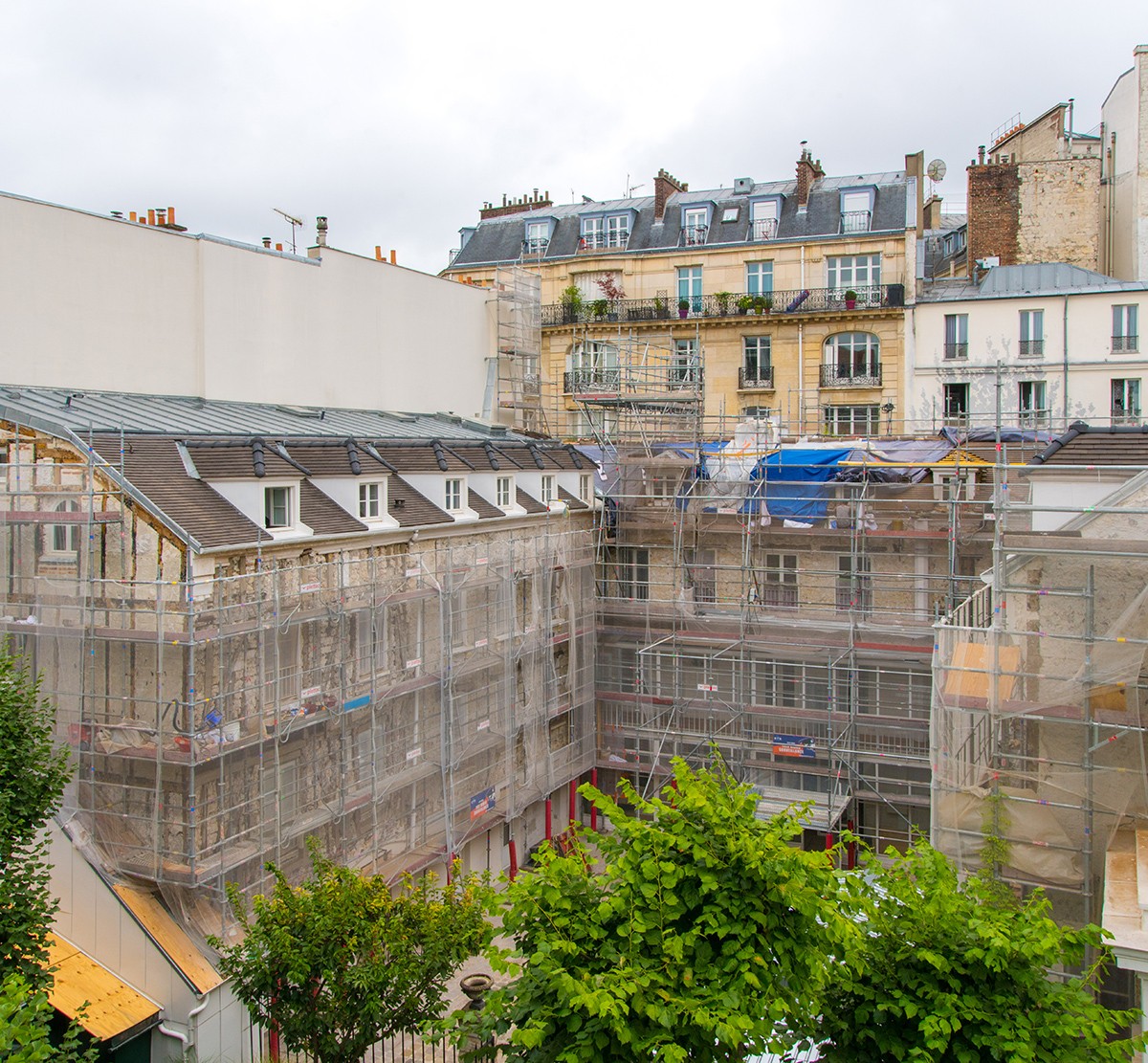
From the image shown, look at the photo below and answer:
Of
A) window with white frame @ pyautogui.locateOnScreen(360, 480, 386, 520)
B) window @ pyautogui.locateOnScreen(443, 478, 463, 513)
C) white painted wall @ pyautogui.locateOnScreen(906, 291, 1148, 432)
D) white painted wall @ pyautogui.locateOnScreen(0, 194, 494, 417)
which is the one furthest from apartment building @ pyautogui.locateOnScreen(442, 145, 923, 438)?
window with white frame @ pyautogui.locateOnScreen(360, 480, 386, 520)

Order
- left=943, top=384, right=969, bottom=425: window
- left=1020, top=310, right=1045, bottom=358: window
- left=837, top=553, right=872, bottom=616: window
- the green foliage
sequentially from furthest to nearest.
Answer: left=943, top=384, right=969, bottom=425: window → left=1020, top=310, right=1045, bottom=358: window → left=837, top=553, right=872, bottom=616: window → the green foliage

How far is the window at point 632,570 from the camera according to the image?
26.6 meters

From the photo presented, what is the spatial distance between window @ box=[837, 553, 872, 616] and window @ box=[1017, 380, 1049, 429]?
307 inches

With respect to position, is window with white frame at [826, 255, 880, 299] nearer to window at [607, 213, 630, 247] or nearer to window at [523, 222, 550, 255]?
window at [607, 213, 630, 247]

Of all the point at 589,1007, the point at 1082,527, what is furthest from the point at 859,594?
the point at 589,1007

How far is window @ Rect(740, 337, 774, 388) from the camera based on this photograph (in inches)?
1267

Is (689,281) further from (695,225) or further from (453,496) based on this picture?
(453,496)

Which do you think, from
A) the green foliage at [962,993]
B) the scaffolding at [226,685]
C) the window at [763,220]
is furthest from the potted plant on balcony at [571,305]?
the green foliage at [962,993]

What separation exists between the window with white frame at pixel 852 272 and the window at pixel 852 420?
10.9 feet

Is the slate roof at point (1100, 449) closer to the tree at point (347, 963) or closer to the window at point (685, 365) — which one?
the tree at point (347, 963)

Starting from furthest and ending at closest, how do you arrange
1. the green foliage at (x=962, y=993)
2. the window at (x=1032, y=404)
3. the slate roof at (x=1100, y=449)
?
the window at (x=1032, y=404) < the slate roof at (x=1100, y=449) < the green foliage at (x=962, y=993)

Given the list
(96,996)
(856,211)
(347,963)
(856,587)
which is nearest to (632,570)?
(856,587)

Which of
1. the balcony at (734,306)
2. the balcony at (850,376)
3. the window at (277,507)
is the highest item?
the balcony at (734,306)

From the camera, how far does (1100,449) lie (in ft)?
52.3
